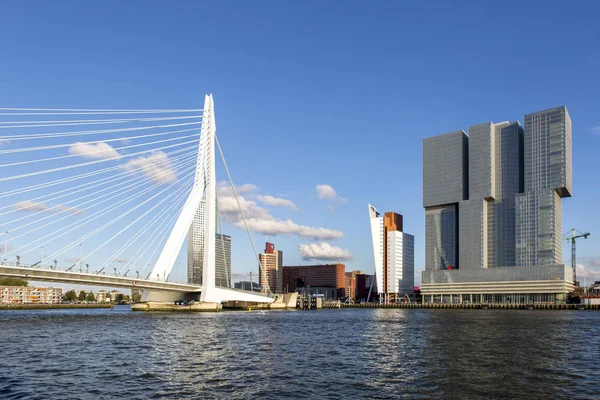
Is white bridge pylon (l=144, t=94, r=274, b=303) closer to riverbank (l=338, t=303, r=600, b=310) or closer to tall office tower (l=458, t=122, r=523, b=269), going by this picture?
riverbank (l=338, t=303, r=600, b=310)

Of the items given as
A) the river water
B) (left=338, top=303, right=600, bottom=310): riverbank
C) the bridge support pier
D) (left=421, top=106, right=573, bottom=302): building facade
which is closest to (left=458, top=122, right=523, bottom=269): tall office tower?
(left=421, top=106, right=573, bottom=302): building facade

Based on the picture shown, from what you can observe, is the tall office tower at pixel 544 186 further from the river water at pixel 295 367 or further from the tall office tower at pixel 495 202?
the river water at pixel 295 367

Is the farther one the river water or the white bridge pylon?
the white bridge pylon

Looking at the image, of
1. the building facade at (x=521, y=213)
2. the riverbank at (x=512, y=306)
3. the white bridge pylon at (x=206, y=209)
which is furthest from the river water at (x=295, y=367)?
the building facade at (x=521, y=213)

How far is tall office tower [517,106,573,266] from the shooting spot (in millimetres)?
182375

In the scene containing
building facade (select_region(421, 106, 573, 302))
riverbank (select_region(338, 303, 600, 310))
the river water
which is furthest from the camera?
building facade (select_region(421, 106, 573, 302))

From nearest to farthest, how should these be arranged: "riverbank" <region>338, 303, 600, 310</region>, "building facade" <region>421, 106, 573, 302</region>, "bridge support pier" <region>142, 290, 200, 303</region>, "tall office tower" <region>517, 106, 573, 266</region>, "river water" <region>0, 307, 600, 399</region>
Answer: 1. "river water" <region>0, 307, 600, 399</region>
2. "bridge support pier" <region>142, 290, 200, 303</region>
3. "riverbank" <region>338, 303, 600, 310</region>
4. "tall office tower" <region>517, 106, 573, 266</region>
5. "building facade" <region>421, 106, 573, 302</region>

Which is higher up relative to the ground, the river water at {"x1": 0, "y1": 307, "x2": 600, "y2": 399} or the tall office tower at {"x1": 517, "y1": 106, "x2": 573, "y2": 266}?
the tall office tower at {"x1": 517, "y1": 106, "x2": 573, "y2": 266}

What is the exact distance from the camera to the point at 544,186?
604 ft

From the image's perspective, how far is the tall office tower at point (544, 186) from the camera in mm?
182375

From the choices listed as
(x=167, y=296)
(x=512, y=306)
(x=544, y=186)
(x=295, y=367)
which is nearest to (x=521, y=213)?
(x=544, y=186)

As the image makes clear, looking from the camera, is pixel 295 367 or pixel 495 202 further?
pixel 495 202

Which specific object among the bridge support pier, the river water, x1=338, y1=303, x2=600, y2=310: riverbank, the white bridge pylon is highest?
the white bridge pylon

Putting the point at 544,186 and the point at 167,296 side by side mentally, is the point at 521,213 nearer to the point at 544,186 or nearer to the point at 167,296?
the point at 544,186
